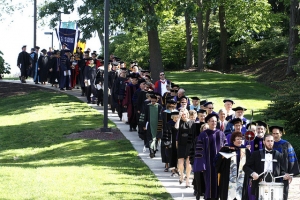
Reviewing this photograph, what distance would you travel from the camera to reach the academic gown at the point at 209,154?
1385 cm

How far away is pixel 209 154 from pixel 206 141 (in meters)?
0.26

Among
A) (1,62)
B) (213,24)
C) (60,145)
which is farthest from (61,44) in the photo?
(213,24)

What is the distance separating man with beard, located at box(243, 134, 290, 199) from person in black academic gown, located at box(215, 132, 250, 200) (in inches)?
36.1

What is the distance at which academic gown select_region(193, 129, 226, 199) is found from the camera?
45.4 feet

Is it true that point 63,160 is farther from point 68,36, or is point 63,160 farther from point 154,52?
point 68,36

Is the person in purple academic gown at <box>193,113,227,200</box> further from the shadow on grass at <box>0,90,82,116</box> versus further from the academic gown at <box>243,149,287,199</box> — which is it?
the shadow on grass at <box>0,90,82,116</box>

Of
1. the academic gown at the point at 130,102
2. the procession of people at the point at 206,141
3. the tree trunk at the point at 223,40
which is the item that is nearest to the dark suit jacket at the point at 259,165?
the procession of people at the point at 206,141

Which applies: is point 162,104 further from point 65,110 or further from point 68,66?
point 68,66

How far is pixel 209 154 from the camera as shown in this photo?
551 inches

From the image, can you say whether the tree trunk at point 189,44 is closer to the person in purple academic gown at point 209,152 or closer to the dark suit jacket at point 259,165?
the person in purple academic gown at point 209,152

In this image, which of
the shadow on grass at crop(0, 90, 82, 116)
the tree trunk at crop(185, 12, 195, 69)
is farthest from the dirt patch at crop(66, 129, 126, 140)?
the tree trunk at crop(185, 12, 195, 69)

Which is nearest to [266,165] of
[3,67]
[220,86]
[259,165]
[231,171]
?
[259,165]

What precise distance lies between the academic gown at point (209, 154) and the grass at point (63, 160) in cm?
106

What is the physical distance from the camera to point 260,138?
13578 mm
